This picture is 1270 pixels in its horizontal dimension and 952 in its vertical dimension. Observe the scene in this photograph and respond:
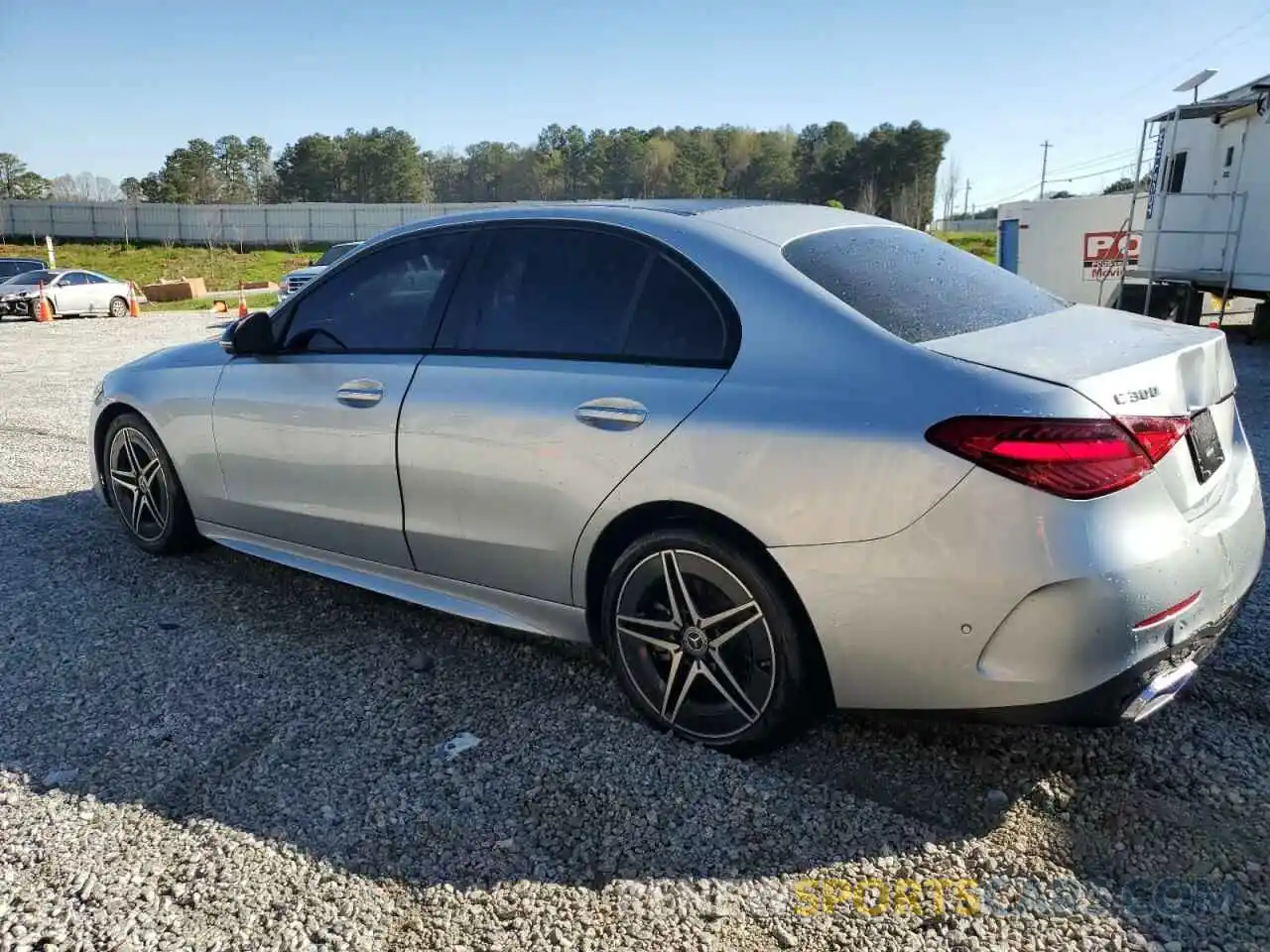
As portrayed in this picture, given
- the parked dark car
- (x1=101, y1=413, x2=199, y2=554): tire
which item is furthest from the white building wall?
the parked dark car

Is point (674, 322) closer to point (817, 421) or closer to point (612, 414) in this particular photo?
point (612, 414)

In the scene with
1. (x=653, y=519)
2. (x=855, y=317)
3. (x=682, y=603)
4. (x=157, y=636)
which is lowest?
(x=157, y=636)

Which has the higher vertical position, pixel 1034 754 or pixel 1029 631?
pixel 1029 631

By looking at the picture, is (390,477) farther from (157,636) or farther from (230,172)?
(230,172)

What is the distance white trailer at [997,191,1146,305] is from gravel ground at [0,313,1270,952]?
13.8 m

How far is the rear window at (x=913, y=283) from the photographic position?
2.68 metres

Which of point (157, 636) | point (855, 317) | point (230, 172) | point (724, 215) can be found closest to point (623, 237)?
point (724, 215)

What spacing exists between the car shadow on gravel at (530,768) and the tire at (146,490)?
0.82 meters

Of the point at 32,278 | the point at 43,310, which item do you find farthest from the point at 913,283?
the point at 32,278

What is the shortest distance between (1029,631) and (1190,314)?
13146mm

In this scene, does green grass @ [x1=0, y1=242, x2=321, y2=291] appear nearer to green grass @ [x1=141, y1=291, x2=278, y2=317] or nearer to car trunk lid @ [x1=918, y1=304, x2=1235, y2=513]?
green grass @ [x1=141, y1=291, x2=278, y2=317]

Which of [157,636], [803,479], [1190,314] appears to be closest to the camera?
[803,479]

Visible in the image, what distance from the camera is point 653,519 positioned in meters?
2.88

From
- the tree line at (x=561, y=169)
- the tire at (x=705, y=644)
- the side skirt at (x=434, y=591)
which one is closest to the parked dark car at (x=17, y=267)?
the side skirt at (x=434, y=591)
